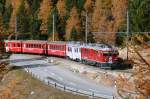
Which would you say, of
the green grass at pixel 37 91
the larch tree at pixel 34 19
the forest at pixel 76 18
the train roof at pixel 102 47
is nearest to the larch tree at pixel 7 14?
the forest at pixel 76 18

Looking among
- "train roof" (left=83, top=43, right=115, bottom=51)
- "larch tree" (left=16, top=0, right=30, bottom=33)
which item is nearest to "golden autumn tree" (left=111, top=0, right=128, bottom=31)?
"train roof" (left=83, top=43, right=115, bottom=51)

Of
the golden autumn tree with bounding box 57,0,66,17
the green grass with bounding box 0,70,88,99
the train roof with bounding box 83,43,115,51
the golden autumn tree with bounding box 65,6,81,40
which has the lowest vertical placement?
the green grass with bounding box 0,70,88,99

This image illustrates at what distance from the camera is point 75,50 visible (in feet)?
226

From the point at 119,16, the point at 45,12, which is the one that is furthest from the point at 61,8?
the point at 119,16

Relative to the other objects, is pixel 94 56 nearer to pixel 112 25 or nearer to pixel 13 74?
pixel 13 74

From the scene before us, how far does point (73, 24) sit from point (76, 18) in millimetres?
3725

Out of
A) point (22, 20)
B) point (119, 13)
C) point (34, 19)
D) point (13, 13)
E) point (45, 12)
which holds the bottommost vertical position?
point (22, 20)

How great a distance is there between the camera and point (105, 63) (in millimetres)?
58250

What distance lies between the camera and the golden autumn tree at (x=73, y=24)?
335 ft

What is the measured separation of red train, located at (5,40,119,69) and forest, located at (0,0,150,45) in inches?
174

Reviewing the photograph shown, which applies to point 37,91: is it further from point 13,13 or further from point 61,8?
point 13,13

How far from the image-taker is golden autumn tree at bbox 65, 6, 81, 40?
4016 inches

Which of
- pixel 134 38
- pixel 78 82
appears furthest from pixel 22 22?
pixel 134 38

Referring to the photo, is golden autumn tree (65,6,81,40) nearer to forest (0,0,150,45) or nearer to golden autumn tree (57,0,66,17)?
forest (0,0,150,45)
